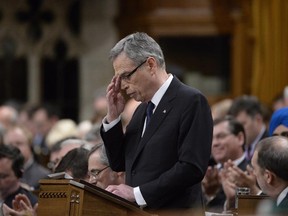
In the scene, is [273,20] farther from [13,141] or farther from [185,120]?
[185,120]

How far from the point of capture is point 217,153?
31.6ft

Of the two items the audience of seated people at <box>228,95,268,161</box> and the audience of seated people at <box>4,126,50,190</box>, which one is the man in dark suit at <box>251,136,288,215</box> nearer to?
the audience of seated people at <box>228,95,268,161</box>

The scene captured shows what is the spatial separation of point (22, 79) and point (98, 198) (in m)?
11.4

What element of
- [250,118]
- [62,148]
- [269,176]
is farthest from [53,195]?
[250,118]

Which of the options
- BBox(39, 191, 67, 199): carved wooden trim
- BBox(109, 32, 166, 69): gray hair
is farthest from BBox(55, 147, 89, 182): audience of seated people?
BBox(39, 191, 67, 199): carved wooden trim

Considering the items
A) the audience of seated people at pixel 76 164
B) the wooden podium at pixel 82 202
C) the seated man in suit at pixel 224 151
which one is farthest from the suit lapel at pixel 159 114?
the seated man in suit at pixel 224 151

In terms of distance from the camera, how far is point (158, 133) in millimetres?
6949

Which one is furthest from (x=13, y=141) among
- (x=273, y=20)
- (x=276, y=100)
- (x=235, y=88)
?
(x=235, y=88)

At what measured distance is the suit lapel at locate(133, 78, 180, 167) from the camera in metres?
6.99

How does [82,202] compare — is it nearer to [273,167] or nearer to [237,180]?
[273,167]

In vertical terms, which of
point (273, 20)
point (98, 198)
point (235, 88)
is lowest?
point (235, 88)

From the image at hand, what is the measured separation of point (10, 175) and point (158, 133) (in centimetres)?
232

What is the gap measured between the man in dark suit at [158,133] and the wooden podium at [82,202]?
281 millimetres

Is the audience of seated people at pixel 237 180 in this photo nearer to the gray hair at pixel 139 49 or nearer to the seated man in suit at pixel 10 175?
the seated man in suit at pixel 10 175
